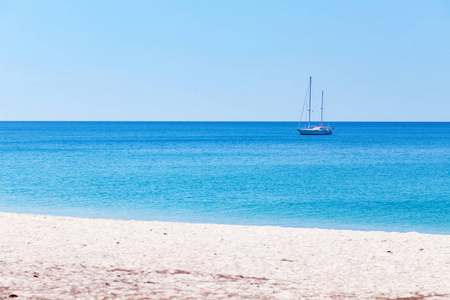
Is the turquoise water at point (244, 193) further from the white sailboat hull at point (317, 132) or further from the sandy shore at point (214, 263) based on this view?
the white sailboat hull at point (317, 132)

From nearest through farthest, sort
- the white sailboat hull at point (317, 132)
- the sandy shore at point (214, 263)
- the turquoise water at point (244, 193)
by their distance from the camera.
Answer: the sandy shore at point (214, 263) → the turquoise water at point (244, 193) → the white sailboat hull at point (317, 132)

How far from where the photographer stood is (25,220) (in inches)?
653

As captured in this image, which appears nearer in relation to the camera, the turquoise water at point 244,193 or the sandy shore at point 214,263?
the sandy shore at point 214,263

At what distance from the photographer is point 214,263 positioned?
10.7m

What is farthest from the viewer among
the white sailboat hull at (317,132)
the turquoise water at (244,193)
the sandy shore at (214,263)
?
the white sailboat hull at (317,132)

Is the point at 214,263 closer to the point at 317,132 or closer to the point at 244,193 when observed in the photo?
the point at 244,193

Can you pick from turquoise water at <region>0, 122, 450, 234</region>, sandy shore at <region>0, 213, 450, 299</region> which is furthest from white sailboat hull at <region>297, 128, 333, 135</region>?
sandy shore at <region>0, 213, 450, 299</region>

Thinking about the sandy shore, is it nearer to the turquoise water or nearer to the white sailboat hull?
the turquoise water

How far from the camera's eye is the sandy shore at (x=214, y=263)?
27.6 feet

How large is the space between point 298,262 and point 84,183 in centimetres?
2781

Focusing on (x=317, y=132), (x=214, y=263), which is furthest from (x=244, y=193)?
(x=317, y=132)

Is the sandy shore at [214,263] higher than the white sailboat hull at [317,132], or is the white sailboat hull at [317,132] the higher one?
the white sailboat hull at [317,132]

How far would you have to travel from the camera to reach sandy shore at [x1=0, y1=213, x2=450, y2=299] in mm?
8398

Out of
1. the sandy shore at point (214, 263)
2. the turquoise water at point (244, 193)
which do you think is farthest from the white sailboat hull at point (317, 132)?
the sandy shore at point (214, 263)
